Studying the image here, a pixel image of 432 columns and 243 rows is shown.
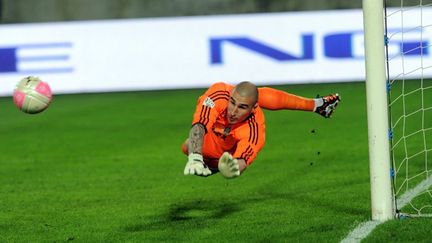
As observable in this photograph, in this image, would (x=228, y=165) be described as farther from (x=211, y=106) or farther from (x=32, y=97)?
(x=32, y=97)

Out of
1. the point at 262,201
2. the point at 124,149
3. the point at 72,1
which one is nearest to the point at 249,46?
the point at 72,1

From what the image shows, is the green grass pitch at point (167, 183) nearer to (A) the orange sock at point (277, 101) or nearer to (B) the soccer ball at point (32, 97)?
(A) the orange sock at point (277, 101)

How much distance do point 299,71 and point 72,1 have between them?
5721 mm

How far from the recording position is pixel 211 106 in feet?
30.6

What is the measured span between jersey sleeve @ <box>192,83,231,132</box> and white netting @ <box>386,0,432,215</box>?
5.07ft

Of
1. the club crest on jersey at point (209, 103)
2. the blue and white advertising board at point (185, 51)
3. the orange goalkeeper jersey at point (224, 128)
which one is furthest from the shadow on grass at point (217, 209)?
the blue and white advertising board at point (185, 51)

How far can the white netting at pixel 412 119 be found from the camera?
10844 mm

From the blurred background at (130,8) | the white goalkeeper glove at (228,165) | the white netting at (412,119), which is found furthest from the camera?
the blurred background at (130,8)

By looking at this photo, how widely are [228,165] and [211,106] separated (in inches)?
42.3

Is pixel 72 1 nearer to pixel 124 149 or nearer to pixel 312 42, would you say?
pixel 312 42

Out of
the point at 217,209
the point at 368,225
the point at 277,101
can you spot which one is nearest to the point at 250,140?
the point at 277,101

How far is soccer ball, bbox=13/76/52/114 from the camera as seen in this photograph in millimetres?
10070

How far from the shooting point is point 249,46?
21828 millimetres

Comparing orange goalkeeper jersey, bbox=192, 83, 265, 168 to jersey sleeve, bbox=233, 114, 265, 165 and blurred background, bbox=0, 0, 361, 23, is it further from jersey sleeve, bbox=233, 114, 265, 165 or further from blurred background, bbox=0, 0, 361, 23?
blurred background, bbox=0, 0, 361, 23
